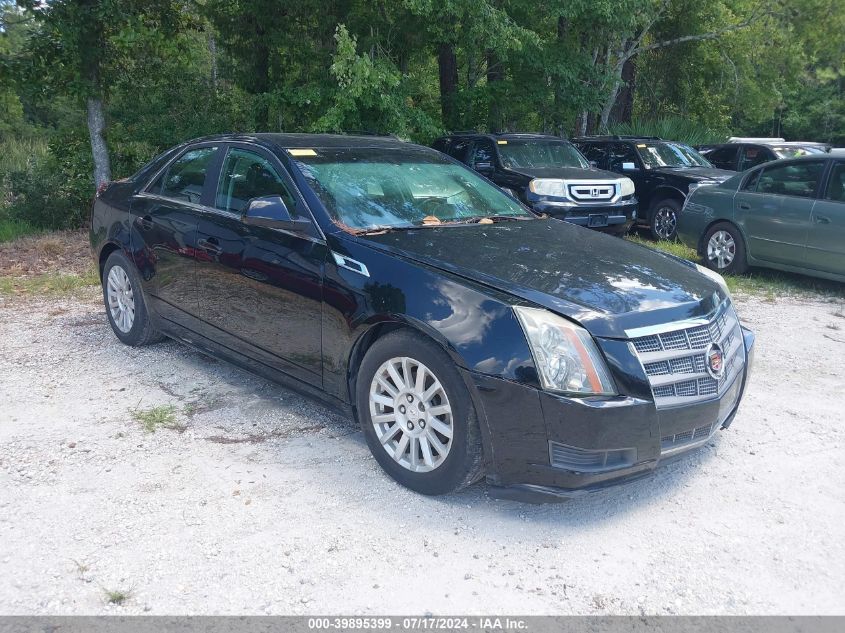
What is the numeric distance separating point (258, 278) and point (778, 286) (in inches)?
266

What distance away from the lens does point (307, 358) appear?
4.35 meters

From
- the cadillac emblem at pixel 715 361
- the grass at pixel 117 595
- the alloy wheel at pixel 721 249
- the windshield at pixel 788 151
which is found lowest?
the grass at pixel 117 595

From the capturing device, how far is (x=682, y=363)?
363cm

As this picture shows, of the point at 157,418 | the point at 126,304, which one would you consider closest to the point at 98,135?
the point at 126,304

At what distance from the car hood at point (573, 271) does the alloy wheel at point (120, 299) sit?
2.72 m

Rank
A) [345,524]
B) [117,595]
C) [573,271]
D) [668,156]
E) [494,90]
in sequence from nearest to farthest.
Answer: [117,595] < [345,524] < [573,271] < [668,156] < [494,90]

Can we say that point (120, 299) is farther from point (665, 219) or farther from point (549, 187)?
point (665, 219)

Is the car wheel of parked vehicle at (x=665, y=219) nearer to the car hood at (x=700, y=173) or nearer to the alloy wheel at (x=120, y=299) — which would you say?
the car hood at (x=700, y=173)

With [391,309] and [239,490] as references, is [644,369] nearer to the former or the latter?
[391,309]

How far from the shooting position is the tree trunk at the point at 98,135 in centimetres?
1177

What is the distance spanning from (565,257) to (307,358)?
1.56 meters

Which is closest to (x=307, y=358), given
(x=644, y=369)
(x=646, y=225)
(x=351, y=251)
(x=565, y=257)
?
(x=351, y=251)

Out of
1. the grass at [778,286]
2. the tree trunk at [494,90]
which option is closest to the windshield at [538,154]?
the grass at [778,286]

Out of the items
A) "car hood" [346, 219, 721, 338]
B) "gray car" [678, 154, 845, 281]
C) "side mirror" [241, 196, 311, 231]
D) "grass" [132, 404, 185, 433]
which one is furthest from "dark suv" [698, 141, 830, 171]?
"grass" [132, 404, 185, 433]
